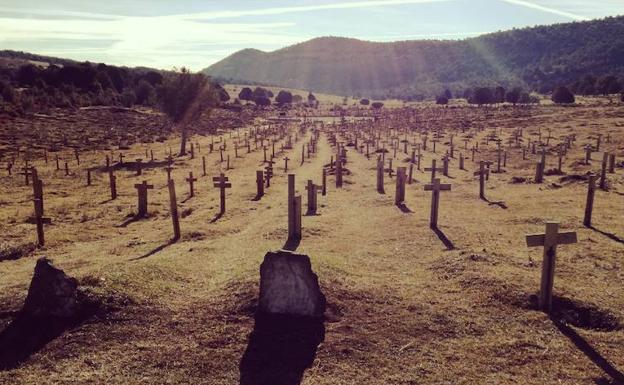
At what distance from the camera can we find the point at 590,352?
8.94 meters

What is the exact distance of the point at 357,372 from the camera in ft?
27.8

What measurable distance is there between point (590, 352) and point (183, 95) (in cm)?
4139

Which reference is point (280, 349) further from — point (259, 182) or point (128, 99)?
point (128, 99)

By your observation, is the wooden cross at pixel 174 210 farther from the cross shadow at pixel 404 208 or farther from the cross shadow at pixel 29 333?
the cross shadow at pixel 404 208

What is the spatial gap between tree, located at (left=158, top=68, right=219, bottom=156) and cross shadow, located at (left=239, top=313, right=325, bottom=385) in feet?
122

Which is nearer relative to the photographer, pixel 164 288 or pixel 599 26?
pixel 164 288

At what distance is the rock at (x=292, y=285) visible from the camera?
10.2m

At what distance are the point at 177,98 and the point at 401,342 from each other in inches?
1568

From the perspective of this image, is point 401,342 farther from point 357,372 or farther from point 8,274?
point 8,274

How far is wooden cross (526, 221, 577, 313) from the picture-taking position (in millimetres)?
10188

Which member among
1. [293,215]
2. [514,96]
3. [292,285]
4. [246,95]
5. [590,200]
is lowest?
[292,285]

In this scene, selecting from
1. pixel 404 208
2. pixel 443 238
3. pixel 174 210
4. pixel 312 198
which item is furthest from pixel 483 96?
pixel 174 210

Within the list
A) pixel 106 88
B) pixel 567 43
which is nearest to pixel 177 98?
pixel 106 88

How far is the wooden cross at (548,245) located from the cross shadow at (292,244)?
6.80 m
